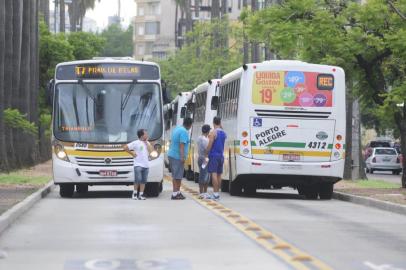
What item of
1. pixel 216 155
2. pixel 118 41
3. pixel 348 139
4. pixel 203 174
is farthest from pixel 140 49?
pixel 216 155

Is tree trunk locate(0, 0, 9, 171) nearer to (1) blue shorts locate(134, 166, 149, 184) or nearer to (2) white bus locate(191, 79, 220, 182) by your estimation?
(2) white bus locate(191, 79, 220, 182)

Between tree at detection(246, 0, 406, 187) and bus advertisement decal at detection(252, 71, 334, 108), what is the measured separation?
209 cm

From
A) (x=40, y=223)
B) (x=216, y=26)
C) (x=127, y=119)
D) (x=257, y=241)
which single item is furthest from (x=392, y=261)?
(x=216, y=26)

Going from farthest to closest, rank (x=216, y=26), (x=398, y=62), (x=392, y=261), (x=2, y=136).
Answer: (x=216, y=26) < (x=2, y=136) < (x=398, y=62) < (x=392, y=261)

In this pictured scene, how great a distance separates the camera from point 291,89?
85.8 ft

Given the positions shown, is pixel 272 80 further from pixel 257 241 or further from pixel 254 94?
pixel 257 241

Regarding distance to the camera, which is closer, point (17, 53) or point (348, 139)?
point (348, 139)

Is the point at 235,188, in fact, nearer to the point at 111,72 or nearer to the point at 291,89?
the point at 291,89

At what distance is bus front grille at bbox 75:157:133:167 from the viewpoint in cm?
2502

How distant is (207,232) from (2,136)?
66.0 ft

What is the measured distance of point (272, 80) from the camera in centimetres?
2617

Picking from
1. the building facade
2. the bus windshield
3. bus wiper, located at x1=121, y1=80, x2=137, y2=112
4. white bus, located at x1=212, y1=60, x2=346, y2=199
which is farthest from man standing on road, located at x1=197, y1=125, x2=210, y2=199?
the building facade

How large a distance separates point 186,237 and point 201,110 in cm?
2153

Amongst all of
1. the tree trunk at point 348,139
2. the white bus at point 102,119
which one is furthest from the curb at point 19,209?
the tree trunk at point 348,139
